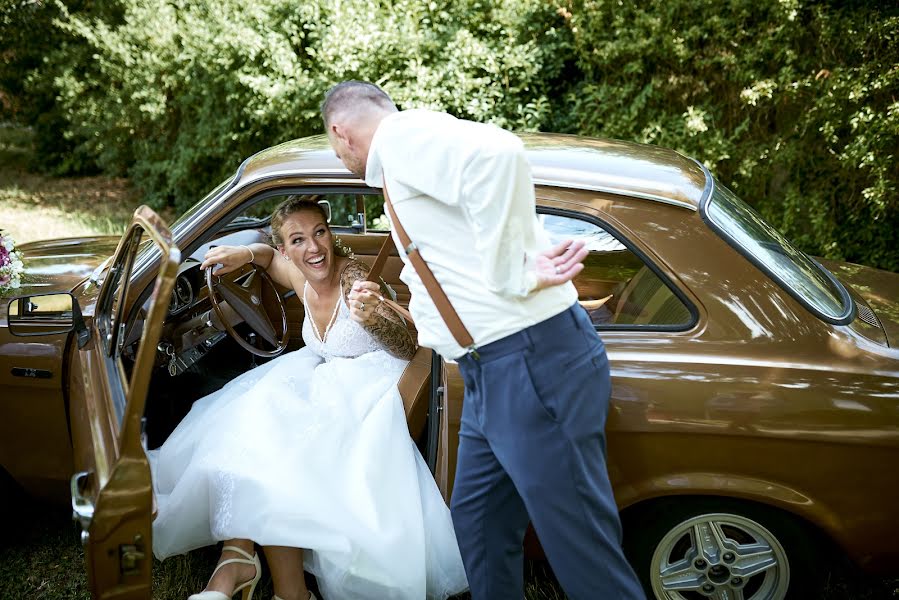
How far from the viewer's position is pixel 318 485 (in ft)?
9.00

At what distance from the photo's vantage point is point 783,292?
2.54 m

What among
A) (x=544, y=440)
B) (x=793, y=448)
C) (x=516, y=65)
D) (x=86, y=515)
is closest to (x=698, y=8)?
(x=516, y=65)

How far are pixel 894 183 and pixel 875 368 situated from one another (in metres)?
3.52

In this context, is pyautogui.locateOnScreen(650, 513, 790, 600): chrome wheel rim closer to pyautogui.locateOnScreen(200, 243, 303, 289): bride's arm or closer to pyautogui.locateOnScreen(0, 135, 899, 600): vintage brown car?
pyautogui.locateOnScreen(0, 135, 899, 600): vintage brown car

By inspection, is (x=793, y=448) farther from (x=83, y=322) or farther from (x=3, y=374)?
(x=3, y=374)

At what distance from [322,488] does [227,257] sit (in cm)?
117

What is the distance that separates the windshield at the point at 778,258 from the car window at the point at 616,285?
282 millimetres

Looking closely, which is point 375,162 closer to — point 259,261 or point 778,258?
point 778,258

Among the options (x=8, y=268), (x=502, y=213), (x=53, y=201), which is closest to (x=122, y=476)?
(x=502, y=213)

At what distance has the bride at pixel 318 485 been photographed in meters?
2.66

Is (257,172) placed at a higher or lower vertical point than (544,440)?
higher

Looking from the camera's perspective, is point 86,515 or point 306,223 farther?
point 306,223

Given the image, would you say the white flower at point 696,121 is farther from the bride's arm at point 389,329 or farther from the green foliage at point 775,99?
the bride's arm at point 389,329

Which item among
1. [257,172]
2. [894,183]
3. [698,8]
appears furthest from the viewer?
[698,8]
